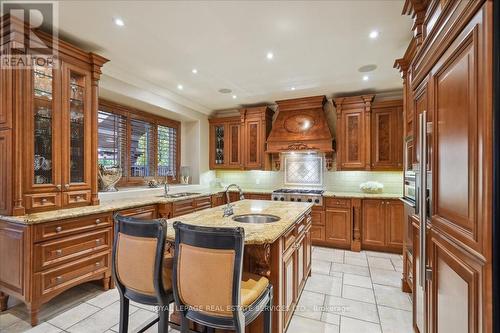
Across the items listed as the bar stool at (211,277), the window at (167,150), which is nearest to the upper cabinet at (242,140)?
the window at (167,150)

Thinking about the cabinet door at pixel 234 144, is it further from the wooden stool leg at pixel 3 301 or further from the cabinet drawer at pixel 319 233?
the wooden stool leg at pixel 3 301

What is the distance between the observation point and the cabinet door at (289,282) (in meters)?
→ 1.96

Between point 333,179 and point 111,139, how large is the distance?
13.9 ft

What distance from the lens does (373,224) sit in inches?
162

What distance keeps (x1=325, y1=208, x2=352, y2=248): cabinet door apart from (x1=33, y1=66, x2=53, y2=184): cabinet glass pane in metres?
4.06

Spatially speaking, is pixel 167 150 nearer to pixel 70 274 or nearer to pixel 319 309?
pixel 70 274

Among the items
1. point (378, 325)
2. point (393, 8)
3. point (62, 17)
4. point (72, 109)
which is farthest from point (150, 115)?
point (378, 325)

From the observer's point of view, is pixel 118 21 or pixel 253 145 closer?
pixel 118 21

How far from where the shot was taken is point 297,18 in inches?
90.2

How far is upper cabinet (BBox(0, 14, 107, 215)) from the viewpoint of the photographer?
2285mm

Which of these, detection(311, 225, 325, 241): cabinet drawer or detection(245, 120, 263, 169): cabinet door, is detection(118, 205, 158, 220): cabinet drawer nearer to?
detection(245, 120, 263, 169): cabinet door

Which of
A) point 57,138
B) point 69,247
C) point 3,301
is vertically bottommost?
point 3,301

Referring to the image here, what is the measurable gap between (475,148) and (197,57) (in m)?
2.98

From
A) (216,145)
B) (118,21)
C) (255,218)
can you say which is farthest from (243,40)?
(216,145)
